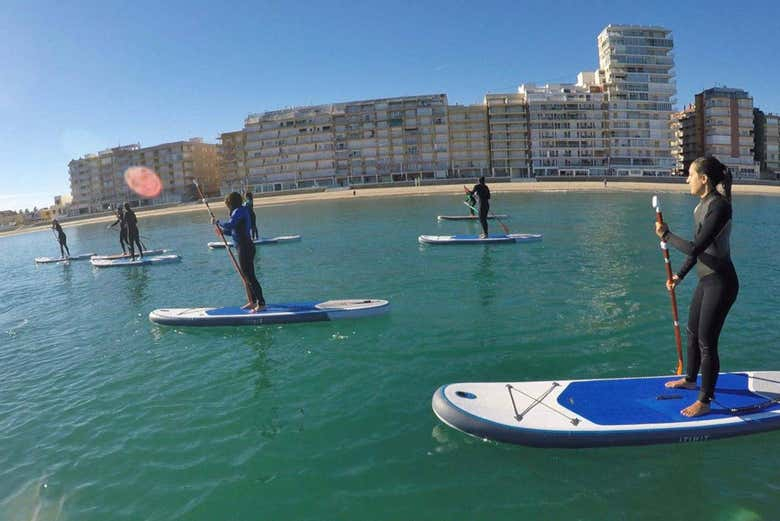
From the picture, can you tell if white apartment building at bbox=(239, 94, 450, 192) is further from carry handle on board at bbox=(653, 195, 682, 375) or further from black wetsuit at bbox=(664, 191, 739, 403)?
black wetsuit at bbox=(664, 191, 739, 403)

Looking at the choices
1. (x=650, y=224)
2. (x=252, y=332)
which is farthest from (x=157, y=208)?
(x=252, y=332)

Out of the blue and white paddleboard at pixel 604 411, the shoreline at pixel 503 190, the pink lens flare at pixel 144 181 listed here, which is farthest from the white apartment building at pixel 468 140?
the blue and white paddleboard at pixel 604 411

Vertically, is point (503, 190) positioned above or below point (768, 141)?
below

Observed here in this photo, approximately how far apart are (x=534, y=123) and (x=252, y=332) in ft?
405

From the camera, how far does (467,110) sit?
416ft

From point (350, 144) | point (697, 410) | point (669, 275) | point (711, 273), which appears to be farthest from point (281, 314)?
point (350, 144)

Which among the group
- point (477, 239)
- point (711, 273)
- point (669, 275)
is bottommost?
point (477, 239)

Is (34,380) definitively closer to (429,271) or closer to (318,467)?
(318,467)

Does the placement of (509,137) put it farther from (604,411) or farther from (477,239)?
(604,411)

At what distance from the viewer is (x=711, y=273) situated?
5.40 m

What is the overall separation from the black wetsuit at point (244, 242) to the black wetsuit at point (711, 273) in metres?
8.47

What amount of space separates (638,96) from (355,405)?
141m

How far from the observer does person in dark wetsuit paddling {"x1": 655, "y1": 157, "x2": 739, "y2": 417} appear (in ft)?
17.1

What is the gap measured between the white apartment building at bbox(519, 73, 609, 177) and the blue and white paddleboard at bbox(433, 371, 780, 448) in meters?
124
